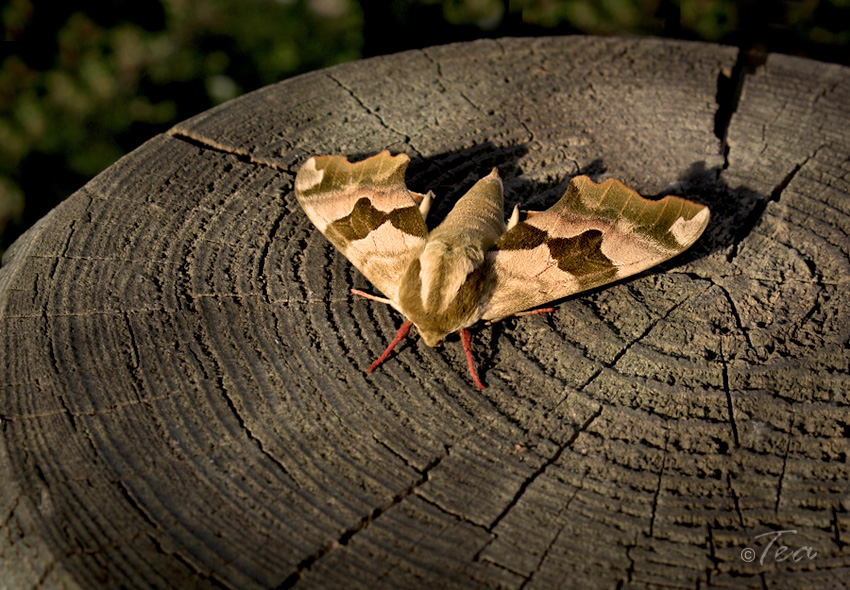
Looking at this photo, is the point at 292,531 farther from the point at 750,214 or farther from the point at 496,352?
the point at 750,214

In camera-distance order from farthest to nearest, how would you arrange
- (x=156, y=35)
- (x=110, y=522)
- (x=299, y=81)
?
→ (x=156, y=35)
(x=299, y=81)
(x=110, y=522)

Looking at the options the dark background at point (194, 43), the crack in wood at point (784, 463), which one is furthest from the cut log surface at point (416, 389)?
the dark background at point (194, 43)

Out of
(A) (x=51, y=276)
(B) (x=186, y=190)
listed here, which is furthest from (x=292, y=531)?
(B) (x=186, y=190)

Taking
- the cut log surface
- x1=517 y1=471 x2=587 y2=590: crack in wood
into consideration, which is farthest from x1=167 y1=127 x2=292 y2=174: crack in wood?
x1=517 y1=471 x2=587 y2=590: crack in wood

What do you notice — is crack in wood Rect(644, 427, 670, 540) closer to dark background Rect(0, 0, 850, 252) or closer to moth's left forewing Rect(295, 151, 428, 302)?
moth's left forewing Rect(295, 151, 428, 302)

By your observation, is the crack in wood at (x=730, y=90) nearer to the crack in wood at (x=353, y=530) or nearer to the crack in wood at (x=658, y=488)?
the crack in wood at (x=658, y=488)

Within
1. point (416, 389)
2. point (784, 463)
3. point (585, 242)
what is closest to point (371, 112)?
point (585, 242)

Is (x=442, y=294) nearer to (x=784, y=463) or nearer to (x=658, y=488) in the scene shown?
(x=658, y=488)
